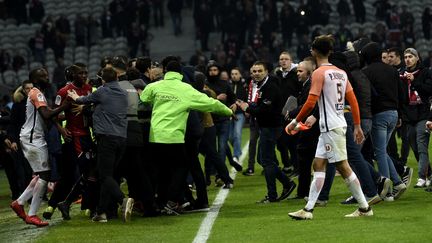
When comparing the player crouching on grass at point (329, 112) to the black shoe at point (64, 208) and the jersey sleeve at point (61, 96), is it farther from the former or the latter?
the black shoe at point (64, 208)

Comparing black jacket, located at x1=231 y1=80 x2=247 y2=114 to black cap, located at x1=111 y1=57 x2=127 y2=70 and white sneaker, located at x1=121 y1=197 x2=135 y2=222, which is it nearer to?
black cap, located at x1=111 y1=57 x2=127 y2=70

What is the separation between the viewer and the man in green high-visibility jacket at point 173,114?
43.5 feet

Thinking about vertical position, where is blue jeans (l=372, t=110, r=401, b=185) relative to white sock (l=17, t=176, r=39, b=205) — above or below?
above

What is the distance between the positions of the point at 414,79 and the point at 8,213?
5.85 m

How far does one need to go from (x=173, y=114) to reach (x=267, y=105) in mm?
1681

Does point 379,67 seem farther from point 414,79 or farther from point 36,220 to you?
point 36,220

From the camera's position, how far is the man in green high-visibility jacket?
43.5 feet

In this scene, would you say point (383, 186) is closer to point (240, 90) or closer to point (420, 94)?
point (420, 94)

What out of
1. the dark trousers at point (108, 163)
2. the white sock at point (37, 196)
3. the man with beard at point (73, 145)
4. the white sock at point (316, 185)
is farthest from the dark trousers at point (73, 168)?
the white sock at point (316, 185)

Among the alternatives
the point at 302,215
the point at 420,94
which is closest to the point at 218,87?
the point at 420,94

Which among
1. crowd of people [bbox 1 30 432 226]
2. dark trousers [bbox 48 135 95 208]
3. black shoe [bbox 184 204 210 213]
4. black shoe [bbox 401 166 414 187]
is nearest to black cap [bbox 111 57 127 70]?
crowd of people [bbox 1 30 432 226]

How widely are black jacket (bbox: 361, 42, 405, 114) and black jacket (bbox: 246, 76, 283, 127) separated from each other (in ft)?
4.06

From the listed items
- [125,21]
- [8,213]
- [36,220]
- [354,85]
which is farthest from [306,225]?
[125,21]

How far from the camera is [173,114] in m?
13.3
